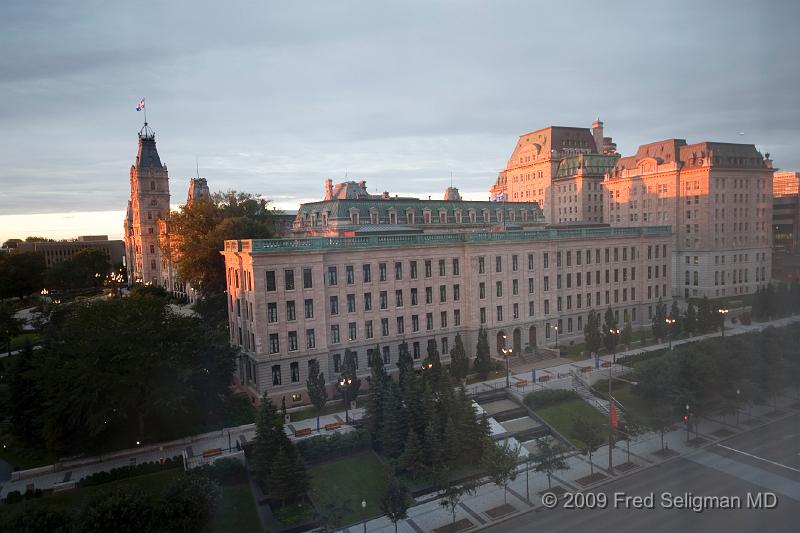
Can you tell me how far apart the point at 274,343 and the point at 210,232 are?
85.6 feet

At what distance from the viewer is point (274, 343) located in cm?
4466

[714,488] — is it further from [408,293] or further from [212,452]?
[408,293]

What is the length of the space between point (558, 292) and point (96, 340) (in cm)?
4588

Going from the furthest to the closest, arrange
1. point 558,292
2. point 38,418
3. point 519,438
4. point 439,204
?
point 439,204, point 558,292, point 519,438, point 38,418

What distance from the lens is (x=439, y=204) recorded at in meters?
67.9

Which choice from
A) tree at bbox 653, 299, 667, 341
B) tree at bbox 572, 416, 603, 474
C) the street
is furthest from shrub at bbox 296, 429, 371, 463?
tree at bbox 653, 299, 667, 341

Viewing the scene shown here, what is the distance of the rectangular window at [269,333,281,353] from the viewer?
146 ft

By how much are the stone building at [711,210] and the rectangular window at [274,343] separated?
68.8m

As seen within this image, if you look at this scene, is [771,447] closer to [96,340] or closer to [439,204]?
[96,340]

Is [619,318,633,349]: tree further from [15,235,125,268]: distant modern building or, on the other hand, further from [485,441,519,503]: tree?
[15,235,125,268]: distant modern building

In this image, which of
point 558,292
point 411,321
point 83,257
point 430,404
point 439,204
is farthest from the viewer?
point 83,257

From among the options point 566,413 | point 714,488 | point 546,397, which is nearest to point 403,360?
point 546,397

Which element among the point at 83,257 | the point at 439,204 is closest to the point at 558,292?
the point at 439,204

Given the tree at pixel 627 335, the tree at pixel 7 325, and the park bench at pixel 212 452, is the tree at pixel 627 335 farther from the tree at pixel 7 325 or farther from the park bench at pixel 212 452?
the tree at pixel 7 325
